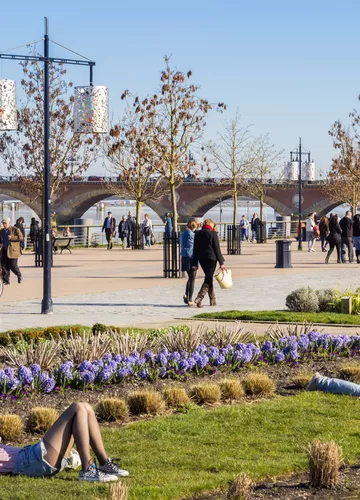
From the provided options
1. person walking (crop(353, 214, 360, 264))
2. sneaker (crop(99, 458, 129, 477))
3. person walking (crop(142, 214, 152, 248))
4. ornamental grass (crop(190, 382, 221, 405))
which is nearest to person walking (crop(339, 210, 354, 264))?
person walking (crop(353, 214, 360, 264))

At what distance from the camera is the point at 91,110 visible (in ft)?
60.5

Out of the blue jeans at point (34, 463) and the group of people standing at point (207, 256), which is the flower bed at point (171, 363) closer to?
the blue jeans at point (34, 463)

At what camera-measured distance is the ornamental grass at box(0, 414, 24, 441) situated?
26.6ft

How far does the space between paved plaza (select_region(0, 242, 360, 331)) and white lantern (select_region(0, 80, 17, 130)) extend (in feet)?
10.4

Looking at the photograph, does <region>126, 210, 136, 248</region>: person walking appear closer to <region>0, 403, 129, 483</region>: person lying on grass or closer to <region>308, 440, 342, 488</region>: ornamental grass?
<region>0, 403, 129, 483</region>: person lying on grass

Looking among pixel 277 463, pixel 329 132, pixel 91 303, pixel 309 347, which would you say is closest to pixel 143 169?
pixel 329 132

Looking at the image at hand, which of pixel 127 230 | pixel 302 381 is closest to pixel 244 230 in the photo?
pixel 127 230

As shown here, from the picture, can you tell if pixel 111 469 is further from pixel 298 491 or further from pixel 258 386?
pixel 258 386

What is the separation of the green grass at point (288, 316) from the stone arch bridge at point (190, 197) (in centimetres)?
7117

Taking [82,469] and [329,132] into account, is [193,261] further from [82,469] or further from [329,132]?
[329,132]

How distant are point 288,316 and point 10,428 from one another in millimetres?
8753

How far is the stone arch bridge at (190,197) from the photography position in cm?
8856

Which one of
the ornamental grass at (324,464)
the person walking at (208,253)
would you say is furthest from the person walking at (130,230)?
the ornamental grass at (324,464)

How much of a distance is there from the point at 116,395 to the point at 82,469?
121 inches
